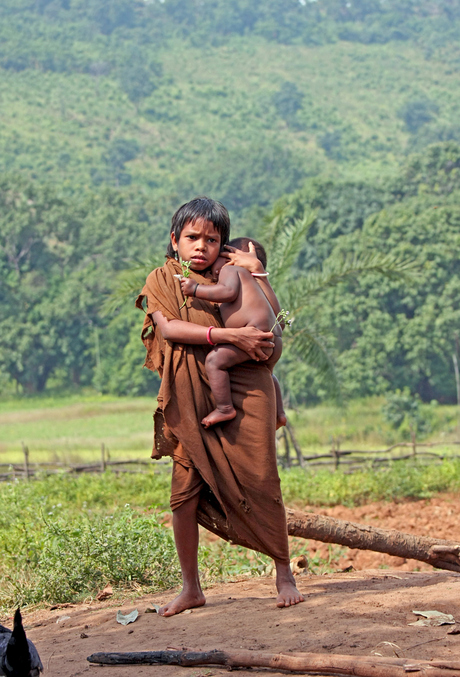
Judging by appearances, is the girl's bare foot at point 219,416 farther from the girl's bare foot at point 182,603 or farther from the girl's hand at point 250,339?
the girl's bare foot at point 182,603

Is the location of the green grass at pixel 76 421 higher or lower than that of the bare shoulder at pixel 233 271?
lower

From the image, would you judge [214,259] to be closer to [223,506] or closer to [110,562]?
[223,506]

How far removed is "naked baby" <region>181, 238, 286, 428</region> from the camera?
3.21 m

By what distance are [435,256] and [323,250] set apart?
5627 millimetres

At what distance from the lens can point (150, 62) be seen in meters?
94.7

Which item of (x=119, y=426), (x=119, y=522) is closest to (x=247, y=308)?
(x=119, y=522)

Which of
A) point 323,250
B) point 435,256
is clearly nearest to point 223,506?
point 435,256

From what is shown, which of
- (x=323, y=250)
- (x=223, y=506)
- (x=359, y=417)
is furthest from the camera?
(x=323, y=250)

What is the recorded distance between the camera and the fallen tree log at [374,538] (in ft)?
13.6

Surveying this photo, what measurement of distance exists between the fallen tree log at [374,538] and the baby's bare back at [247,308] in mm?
1389

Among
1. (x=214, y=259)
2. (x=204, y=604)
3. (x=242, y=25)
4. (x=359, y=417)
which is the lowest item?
(x=359, y=417)

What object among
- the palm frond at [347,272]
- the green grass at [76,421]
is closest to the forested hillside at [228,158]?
the palm frond at [347,272]

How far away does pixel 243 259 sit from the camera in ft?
11.0

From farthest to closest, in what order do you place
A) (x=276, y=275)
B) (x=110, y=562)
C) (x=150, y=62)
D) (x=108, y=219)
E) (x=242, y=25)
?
1. (x=242, y=25)
2. (x=150, y=62)
3. (x=108, y=219)
4. (x=276, y=275)
5. (x=110, y=562)
